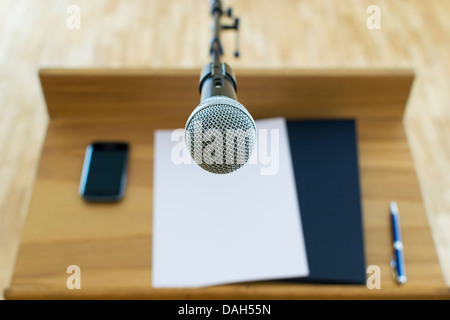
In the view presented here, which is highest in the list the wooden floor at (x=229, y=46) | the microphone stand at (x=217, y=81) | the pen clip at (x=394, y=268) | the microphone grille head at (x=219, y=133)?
the wooden floor at (x=229, y=46)

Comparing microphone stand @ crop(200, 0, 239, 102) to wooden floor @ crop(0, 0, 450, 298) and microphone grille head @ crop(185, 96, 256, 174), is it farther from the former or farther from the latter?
wooden floor @ crop(0, 0, 450, 298)

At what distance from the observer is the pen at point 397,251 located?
0.85 metres

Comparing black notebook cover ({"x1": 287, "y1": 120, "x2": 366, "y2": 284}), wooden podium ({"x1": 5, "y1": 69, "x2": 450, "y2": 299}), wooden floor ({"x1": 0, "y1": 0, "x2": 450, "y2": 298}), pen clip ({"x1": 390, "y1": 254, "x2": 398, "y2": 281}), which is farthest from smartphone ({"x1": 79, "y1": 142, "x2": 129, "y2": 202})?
wooden floor ({"x1": 0, "y1": 0, "x2": 450, "y2": 298})

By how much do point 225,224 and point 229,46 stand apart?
5.46 feet

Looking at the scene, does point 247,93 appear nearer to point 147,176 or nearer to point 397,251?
point 147,176

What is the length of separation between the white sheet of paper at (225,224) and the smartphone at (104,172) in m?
0.08

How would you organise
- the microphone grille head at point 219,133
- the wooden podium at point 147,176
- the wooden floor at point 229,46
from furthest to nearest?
the wooden floor at point 229,46
the wooden podium at point 147,176
the microphone grille head at point 219,133

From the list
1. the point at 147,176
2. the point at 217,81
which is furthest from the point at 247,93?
the point at 217,81

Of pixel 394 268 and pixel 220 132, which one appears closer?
pixel 220 132

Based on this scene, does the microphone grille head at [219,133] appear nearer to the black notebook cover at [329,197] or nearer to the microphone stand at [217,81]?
the microphone stand at [217,81]

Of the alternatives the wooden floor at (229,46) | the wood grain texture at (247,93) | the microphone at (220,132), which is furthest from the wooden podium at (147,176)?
the wooden floor at (229,46)

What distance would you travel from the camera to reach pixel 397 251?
87 centimetres
